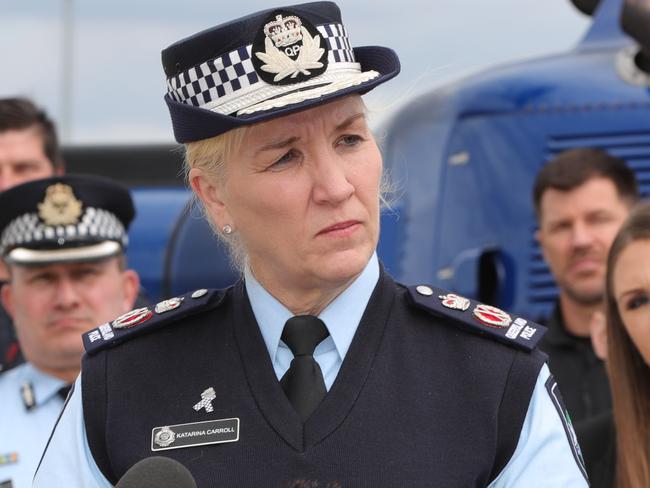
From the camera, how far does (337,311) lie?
1.95 m

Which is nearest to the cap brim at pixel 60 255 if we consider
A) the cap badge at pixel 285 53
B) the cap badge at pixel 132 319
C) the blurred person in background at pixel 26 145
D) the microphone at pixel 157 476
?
the blurred person in background at pixel 26 145

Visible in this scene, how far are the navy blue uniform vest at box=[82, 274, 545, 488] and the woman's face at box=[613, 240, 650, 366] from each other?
29.7 inches

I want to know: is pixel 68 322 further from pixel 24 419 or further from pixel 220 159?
pixel 220 159

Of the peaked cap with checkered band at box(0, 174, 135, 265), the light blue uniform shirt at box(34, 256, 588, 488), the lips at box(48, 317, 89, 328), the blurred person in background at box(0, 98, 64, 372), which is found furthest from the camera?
the blurred person in background at box(0, 98, 64, 372)

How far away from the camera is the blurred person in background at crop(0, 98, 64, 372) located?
169 inches

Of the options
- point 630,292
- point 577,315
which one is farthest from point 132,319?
point 577,315

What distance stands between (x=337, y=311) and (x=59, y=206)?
5.90 feet

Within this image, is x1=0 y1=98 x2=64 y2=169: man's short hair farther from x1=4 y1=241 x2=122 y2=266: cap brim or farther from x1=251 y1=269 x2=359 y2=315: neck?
x1=251 y1=269 x2=359 y2=315: neck

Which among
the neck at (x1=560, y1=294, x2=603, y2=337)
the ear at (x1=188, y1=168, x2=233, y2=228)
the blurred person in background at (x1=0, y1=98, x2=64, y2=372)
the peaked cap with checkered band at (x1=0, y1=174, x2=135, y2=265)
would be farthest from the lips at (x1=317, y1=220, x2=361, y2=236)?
the blurred person in background at (x1=0, y1=98, x2=64, y2=372)

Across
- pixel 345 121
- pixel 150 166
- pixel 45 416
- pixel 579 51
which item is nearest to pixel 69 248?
pixel 45 416

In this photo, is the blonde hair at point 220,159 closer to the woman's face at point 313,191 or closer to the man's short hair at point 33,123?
the woman's face at point 313,191

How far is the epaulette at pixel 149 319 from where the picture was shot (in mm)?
2041

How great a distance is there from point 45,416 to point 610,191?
5.57 feet

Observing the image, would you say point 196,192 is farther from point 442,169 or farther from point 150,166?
point 150,166
